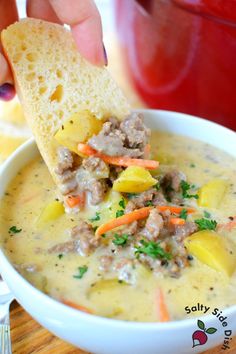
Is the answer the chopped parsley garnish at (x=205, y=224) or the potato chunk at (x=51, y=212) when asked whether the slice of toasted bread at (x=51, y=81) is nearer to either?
the potato chunk at (x=51, y=212)

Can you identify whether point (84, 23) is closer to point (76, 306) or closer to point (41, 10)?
point (41, 10)

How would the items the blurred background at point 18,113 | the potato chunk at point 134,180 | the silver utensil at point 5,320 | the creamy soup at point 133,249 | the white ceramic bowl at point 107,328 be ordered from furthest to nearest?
the blurred background at point 18,113 → the potato chunk at point 134,180 → the silver utensil at point 5,320 → the creamy soup at point 133,249 → the white ceramic bowl at point 107,328

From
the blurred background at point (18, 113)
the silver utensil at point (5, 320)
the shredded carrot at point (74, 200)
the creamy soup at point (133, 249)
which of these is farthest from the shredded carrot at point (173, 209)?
the blurred background at point (18, 113)

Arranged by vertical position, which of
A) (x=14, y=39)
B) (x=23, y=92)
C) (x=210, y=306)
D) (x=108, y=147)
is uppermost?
(x=14, y=39)

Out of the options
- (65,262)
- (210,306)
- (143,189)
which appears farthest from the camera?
(143,189)

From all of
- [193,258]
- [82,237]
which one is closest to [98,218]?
[82,237]

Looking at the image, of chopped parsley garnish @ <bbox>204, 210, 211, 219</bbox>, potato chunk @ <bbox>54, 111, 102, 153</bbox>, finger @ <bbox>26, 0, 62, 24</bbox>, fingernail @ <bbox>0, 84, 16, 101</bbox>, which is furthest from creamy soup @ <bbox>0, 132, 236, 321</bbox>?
finger @ <bbox>26, 0, 62, 24</bbox>

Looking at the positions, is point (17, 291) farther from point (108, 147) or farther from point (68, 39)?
point (68, 39)
